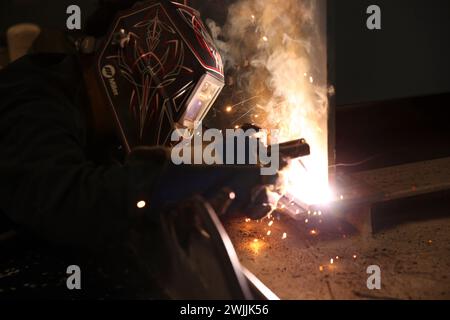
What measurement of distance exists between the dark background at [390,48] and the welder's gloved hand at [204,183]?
311 cm

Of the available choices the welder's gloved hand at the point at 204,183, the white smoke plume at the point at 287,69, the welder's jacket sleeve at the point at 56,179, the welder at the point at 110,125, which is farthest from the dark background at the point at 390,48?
the welder's gloved hand at the point at 204,183

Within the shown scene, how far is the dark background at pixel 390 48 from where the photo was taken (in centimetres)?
455

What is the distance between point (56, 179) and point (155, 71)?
0.66m

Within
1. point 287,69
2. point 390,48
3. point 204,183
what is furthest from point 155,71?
point 390,48

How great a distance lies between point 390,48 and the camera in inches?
195

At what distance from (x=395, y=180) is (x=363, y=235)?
2.58 feet

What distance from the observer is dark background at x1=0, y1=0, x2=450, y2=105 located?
4.55 meters

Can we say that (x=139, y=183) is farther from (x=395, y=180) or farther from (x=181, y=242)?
(x=395, y=180)

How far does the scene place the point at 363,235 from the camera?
9.93 feet

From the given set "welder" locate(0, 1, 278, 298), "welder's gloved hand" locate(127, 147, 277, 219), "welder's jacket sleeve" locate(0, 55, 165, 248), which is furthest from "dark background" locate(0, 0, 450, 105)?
"welder's gloved hand" locate(127, 147, 277, 219)

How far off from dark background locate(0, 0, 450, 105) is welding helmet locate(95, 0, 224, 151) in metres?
2.53

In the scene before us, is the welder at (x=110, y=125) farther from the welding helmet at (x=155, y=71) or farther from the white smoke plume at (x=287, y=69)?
the white smoke plume at (x=287, y=69)

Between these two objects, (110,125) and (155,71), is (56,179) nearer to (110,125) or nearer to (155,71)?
(110,125)

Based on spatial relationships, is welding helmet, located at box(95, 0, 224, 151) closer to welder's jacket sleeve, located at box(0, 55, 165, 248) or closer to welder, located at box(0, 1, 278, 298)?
welder, located at box(0, 1, 278, 298)
